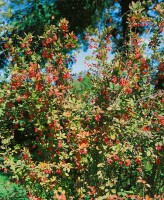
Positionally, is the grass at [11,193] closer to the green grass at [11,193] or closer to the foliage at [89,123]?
the green grass at [11,193]

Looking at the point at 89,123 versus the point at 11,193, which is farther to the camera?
the point at 11,193

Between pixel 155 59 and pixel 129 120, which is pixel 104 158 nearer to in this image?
pixel 129 120

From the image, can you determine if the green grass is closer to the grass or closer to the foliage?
the grass

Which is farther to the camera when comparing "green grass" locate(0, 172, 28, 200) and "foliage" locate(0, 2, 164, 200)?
"green grass" locate(0, 172, 28, 200)

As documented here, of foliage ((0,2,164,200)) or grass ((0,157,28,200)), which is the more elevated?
foliage ((0,2,164,200))

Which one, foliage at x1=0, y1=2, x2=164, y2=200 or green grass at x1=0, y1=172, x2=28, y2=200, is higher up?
foliage at x1=0, y1=2, x2=164, y2=200

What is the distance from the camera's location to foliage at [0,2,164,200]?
10.4 ft

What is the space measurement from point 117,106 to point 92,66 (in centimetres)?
106

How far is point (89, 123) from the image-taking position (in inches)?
141

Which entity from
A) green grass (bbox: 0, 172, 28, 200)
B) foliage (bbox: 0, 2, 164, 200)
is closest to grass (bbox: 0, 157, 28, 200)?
green grass (bbox: 0, 172, 28, 200)

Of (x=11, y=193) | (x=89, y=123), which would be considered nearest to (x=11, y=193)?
(x=11, y=193)

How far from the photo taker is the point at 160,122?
10.0 feet

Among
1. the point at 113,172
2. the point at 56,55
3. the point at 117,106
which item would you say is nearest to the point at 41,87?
the point at 56,55

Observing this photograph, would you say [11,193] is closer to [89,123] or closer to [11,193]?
[11,193]
